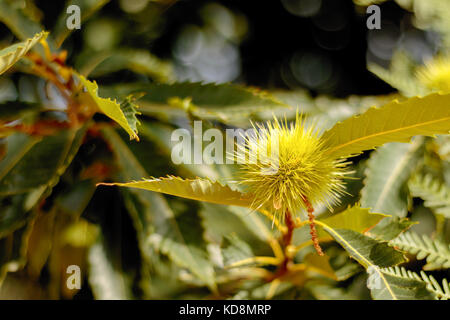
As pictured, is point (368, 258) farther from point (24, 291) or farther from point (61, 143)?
point (24, 291)

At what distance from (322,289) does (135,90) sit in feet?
2.53

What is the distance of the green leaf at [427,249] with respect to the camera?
0.83 meters

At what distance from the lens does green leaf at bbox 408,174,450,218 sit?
0.93 meters

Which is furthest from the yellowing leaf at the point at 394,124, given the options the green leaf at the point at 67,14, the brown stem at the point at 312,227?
the green leaf at the point at 67,14

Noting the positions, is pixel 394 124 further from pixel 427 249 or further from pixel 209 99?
pixel 209 99

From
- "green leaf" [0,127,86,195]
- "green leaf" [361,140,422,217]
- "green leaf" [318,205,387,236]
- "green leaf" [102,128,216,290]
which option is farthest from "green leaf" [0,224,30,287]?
"green leaf" [361,140,422,217]

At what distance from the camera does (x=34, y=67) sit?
38.4 inches

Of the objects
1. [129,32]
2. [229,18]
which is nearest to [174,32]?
[229,18]

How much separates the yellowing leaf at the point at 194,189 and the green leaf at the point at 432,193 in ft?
1.77

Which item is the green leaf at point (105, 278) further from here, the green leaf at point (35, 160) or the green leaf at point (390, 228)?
the green leaf at point (390, 228)

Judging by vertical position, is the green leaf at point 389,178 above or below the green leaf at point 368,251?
above

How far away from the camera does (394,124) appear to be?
0.60 meters

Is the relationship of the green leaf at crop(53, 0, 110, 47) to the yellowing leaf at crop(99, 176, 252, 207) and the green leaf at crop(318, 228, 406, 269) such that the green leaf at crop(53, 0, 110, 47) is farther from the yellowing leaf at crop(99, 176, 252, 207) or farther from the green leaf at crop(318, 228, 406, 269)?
the green leaf at crop(318, 228, 406, 269)

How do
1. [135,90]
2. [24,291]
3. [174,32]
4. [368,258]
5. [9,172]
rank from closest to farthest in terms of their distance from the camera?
[368,258]
[9,172]
[135,90]
[24,291]
[174,32]
